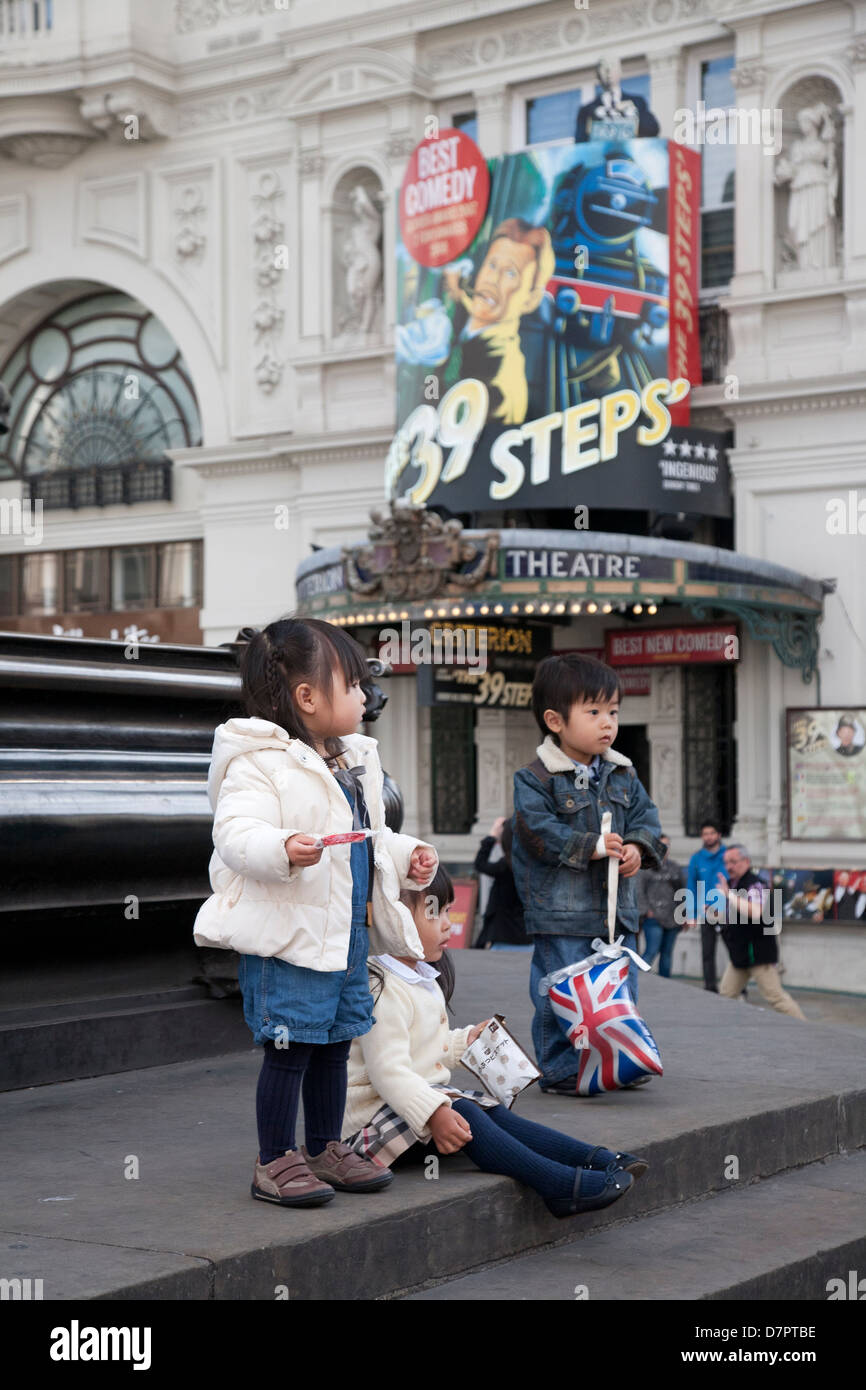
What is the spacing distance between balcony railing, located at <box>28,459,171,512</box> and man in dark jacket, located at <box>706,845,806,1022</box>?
1104cm

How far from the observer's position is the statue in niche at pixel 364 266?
65.3 ft

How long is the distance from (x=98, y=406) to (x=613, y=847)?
19.2 m

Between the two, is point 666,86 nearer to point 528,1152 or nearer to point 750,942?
point 750,942

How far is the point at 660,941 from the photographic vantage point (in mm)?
15766

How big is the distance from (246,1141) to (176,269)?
18560mm

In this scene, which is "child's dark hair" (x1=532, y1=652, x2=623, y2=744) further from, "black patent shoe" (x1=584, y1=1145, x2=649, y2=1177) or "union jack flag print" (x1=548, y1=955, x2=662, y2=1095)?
"black patent shoe" (x1=584, y1=1145, x2=649, y2=1177)

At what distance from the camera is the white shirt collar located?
419 cm


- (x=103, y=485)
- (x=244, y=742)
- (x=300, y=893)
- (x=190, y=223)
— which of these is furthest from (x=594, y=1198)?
(x=103, y=485)

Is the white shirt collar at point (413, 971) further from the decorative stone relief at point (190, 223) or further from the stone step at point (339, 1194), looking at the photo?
the decorative stone relief at point (190, 223)

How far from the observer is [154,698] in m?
5.71
